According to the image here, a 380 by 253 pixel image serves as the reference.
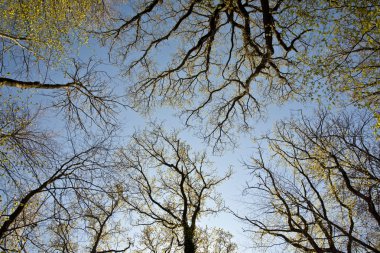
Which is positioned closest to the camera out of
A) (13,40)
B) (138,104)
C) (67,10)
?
(13,40)

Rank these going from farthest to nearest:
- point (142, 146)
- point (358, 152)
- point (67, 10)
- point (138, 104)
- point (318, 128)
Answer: point (142, 146)
point (138, 104)
point (318, 128)
point (358, 152)
point (67, 10)

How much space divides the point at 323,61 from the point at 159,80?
307 inches

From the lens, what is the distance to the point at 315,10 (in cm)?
627

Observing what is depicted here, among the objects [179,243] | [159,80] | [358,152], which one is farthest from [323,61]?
[179,243]

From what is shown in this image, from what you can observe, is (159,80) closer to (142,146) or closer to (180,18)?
(180,18)

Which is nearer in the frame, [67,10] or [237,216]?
[67,10]

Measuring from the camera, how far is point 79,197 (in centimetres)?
612

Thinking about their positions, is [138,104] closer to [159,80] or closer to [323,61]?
[159,80]

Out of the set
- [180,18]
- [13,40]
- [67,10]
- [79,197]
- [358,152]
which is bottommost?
[79,197]

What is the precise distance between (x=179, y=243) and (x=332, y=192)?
7689mm

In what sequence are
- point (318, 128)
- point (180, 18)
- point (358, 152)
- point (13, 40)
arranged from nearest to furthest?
point (13, 40), point (358, 152), point (318, 128), point (180, 18)

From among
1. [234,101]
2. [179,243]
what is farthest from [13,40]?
[179,243]

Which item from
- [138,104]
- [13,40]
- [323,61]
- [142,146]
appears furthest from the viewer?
[142,146]

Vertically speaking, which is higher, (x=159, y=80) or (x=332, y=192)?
(x=159, y=80)
